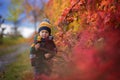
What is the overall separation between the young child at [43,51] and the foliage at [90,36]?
1.51 feet

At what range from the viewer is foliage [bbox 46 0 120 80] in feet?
31.0

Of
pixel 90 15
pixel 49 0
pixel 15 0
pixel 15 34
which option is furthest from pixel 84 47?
pixel 15 34

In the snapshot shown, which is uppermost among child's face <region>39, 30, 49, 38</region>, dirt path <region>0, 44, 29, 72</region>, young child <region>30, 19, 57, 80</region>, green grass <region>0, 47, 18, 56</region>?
green grass <region>0, 47, 18, 56</region>

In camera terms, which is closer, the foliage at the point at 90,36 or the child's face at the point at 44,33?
the foliage at the point at 90,36

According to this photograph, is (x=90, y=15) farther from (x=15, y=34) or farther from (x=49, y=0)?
(x=15, y=34)

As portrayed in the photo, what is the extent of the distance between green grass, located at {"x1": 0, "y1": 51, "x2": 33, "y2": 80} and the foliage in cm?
155

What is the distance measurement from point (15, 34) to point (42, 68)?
7.91 m

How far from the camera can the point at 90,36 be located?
10.7 m

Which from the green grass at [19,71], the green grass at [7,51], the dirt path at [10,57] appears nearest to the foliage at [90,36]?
the green grass at [19,71]

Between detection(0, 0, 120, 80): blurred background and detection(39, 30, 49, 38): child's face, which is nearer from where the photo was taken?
detection(0, 0, 120, 80): blurred background

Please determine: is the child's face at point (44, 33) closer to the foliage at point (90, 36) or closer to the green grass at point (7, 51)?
the foliage at point (90, 36)

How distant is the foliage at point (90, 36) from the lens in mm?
9453

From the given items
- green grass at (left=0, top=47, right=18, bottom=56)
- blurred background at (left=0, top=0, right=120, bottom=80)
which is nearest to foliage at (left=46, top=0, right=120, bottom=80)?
blurred background at (left=0, top=0, right=120, bottom=80)

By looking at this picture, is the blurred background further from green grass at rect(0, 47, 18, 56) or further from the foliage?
green grass at rect(0, 47, 18, 56)
